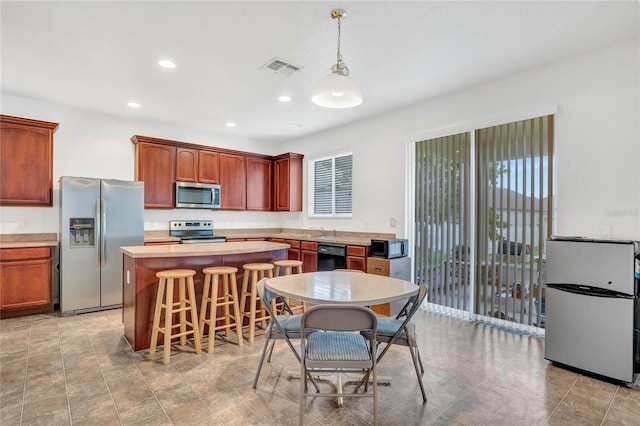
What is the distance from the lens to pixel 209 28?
9.12ft

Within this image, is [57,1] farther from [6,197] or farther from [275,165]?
[275,165]

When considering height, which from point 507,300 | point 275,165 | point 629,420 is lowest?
point 629,420

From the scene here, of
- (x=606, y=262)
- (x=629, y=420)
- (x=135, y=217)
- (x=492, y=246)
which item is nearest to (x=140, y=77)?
(x=135, y=217)

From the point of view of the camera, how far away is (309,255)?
17.4 feet

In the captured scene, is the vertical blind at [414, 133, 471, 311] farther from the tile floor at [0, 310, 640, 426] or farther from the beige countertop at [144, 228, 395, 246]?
the tile floor at [0, 310, 640, 426]

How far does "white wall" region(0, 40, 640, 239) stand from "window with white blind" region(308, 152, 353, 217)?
0.18 metres

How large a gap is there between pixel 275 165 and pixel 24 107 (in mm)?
3798

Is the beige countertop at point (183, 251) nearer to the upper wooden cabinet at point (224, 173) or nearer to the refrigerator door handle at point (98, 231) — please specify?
the refrigerator door handle at point (98, 231)

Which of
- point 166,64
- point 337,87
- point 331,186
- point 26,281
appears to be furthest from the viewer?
point 331,186

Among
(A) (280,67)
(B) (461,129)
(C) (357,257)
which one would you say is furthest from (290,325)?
(B) (461,129)

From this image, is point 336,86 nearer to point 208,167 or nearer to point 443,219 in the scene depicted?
point 443,219

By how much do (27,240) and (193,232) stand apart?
2153mm

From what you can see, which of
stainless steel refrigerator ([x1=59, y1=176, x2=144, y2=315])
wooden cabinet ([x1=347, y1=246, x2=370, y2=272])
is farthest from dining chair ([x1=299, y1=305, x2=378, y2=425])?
stainless steel refrigerator ([x1=59, y1=176, x2=144, y2=315])

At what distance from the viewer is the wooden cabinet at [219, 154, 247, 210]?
6017 millimetres
